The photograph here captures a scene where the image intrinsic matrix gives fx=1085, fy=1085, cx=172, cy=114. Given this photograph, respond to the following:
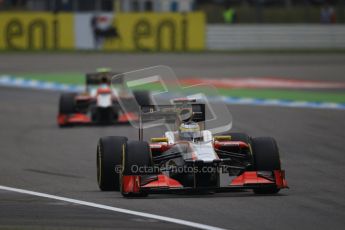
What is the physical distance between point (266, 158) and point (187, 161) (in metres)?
0.87

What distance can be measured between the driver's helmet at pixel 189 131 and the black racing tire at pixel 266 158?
0.61m

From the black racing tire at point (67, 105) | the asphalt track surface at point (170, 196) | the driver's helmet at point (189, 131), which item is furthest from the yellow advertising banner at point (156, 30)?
the driver's helmet at point (189, 131)

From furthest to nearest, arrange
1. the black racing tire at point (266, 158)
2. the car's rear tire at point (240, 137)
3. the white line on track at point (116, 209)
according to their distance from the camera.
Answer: the car's rear tire at point (240, 137) < the black racing tire at point (266, 158) < the white line on track at point (116, 209)

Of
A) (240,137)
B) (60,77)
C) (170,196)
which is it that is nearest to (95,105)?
(240,137)

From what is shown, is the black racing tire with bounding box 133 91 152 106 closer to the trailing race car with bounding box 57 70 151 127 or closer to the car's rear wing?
the trailing race car with bounding box 57 70 151 127

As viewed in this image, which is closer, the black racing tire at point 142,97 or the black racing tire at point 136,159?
the black racing tire at point 136,159

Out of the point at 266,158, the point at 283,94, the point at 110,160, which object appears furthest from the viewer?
the point at 283,94

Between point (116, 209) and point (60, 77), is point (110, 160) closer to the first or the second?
point (116, 209)

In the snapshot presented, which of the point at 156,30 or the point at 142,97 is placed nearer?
the point at 142,97

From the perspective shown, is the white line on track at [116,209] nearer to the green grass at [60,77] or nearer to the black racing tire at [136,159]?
the black racing tire at [136,159]

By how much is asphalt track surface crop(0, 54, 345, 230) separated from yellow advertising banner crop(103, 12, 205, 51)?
17304 mm

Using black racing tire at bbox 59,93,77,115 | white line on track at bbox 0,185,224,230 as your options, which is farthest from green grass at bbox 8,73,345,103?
white line on track at bbox 0,185,224,230

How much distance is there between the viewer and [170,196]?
11117 millimetres

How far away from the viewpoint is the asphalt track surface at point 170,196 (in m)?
9.41
